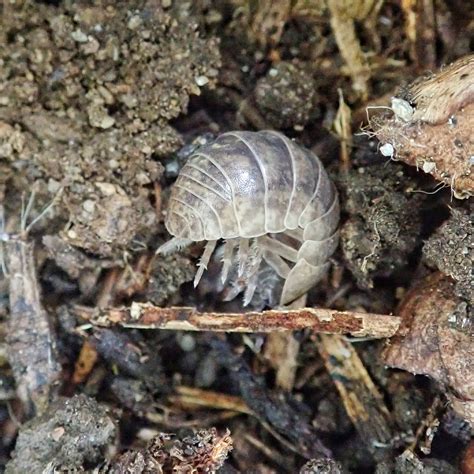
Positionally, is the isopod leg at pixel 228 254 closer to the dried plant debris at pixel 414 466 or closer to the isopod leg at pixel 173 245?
the isopod leg at pixel 173 245

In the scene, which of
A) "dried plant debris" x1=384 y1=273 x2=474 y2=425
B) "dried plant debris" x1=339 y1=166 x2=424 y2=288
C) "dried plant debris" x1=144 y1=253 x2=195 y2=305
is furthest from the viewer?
"dried plant debris" x1=144 y1=253 x2=195 y2=305

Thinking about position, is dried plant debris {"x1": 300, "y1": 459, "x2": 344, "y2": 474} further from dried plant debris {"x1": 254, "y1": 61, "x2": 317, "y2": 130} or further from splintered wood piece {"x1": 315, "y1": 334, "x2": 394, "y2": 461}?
dried plant debris {"x1": 254, "y1": 61, "x2": 317, "y2": 130}

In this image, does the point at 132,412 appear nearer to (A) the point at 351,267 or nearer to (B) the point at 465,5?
(A) the point at 351,267

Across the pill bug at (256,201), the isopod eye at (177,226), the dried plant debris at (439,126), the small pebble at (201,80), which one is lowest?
the isopod eye at (177,226)

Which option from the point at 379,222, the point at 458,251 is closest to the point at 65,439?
the point at 379,222

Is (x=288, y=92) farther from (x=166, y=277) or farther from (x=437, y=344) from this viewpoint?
(x=437, y=344)

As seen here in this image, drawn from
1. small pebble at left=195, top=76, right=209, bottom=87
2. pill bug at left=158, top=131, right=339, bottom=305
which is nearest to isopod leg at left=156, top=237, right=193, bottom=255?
pill bug at left=158, top=131, right=339, bottom=305

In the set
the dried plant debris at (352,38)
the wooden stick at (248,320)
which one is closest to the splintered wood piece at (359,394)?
the wooden stick at (248,320)
